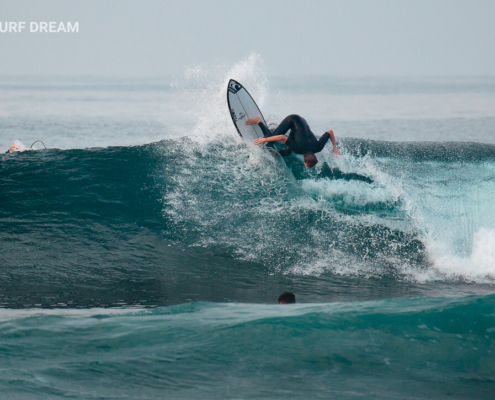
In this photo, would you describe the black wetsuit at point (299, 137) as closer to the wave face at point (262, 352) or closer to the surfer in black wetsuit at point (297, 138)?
the surfer in black wetsuit at point (297, 138)

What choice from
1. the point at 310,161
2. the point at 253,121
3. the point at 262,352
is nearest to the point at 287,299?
the point at 262,352

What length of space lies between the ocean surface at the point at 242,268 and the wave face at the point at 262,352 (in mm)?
16

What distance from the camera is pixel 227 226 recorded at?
8.06 m

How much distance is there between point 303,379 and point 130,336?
1.62 m

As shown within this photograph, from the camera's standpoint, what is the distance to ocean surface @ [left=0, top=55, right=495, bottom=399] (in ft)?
13.2

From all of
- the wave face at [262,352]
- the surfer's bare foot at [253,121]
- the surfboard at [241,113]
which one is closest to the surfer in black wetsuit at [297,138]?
the surfer's bare foot at [253,121]

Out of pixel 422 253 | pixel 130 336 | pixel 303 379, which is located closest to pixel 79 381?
pixel 130 336

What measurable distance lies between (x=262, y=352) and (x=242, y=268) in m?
2.81

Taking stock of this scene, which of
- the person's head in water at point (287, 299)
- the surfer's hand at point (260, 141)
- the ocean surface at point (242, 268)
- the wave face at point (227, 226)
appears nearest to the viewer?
the ocean surface at point (242, 268)

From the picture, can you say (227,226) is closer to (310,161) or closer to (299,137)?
(310,161)

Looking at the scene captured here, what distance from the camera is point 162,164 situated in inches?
383

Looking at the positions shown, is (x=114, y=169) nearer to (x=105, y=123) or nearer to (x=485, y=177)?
(x=485, y=177)

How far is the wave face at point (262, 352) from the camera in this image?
382cm

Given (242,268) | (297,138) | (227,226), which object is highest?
(297,138)
